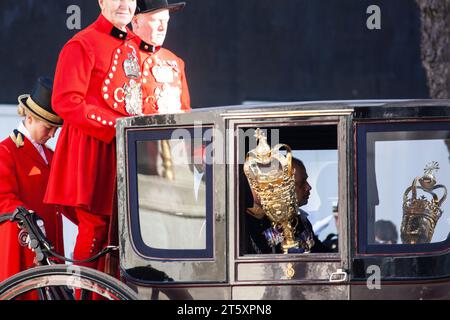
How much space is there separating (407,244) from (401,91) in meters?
8.14

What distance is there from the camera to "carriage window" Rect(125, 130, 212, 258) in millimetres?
5133

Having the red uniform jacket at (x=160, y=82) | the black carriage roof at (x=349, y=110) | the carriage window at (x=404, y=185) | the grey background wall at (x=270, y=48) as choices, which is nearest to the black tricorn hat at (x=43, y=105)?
the red uniform jacket at (x=160, y=82)

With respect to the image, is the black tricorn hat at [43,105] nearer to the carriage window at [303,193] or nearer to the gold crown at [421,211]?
the carriage window at [303,193]

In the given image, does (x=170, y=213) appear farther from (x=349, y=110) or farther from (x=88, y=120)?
(x=349, y=110)

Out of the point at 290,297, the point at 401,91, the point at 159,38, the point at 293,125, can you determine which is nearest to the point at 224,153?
the point at 293,125

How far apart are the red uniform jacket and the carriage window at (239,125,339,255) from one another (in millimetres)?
817

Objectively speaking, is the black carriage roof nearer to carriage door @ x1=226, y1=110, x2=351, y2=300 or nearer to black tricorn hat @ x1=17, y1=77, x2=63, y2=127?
carriage door @ x1=226, y1=110, x2=351, y2=300

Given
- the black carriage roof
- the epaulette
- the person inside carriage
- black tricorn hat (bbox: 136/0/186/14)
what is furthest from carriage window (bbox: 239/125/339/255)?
the epaulette

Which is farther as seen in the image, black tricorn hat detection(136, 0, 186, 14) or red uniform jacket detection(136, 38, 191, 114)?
black tricorn hat detection(136, 0, 186, 14)

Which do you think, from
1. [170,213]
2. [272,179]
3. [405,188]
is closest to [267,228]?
[272,179]

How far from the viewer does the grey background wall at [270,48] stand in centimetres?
1212

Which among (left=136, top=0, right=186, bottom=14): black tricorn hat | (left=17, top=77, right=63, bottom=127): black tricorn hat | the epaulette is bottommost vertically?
the epaulette

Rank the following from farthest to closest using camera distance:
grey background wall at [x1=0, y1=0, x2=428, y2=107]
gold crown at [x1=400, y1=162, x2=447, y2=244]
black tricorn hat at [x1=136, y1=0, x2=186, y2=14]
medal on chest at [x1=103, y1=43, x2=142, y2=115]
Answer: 1. grey background wall at [x1=0, y1=0, x2=428, y2=107]
2. black tricorn hat at [x1=136, y1=0, x2=186, y2=14]
3. medal on chest at [x1=103, y1=43, x2=142, y2=115]
4. gold crown at [x1=400, y1=162, x2=447, y2=244]

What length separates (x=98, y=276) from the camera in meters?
5.10
